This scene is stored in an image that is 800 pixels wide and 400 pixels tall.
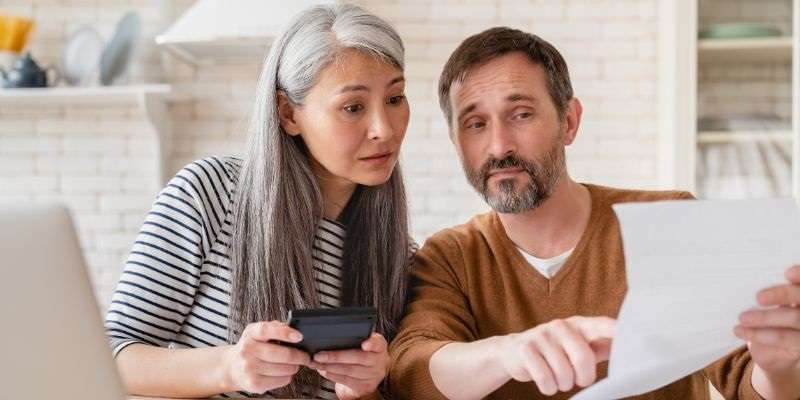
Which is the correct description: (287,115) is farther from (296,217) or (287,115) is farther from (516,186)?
(516,186)

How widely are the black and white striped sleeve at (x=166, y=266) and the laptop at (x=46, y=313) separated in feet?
2.16

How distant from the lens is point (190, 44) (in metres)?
3.19

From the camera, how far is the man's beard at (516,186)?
5.36 feet

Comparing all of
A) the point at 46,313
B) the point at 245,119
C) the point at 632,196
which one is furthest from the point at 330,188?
the point at 245,119

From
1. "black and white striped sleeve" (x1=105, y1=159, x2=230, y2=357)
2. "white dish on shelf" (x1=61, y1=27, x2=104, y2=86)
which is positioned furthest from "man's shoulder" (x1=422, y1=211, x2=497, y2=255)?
"white dish on shelf" (x1=61, y1=27, x2=104, y2=86)

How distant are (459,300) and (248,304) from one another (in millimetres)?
377

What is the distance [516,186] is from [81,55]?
2359 millimetres

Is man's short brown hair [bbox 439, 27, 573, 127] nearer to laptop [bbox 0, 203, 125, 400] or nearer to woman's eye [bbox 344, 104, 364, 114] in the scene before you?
woman's eye [bbox 344, 104, 364, 114]

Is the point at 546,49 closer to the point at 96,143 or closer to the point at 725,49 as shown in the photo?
the point at 725,49

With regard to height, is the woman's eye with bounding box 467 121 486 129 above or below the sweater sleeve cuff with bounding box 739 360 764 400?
above

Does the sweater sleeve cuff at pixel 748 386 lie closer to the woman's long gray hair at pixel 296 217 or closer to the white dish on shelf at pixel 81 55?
the woman's long gray hair at pixel 296 217

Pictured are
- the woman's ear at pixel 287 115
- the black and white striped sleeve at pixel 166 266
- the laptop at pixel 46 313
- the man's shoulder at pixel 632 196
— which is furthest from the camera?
the man's shoulder at pixel 632 196

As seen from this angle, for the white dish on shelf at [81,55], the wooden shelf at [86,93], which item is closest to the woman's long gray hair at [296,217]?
the wooden shelf at [86,93]

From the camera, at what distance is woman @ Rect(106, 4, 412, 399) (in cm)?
152
